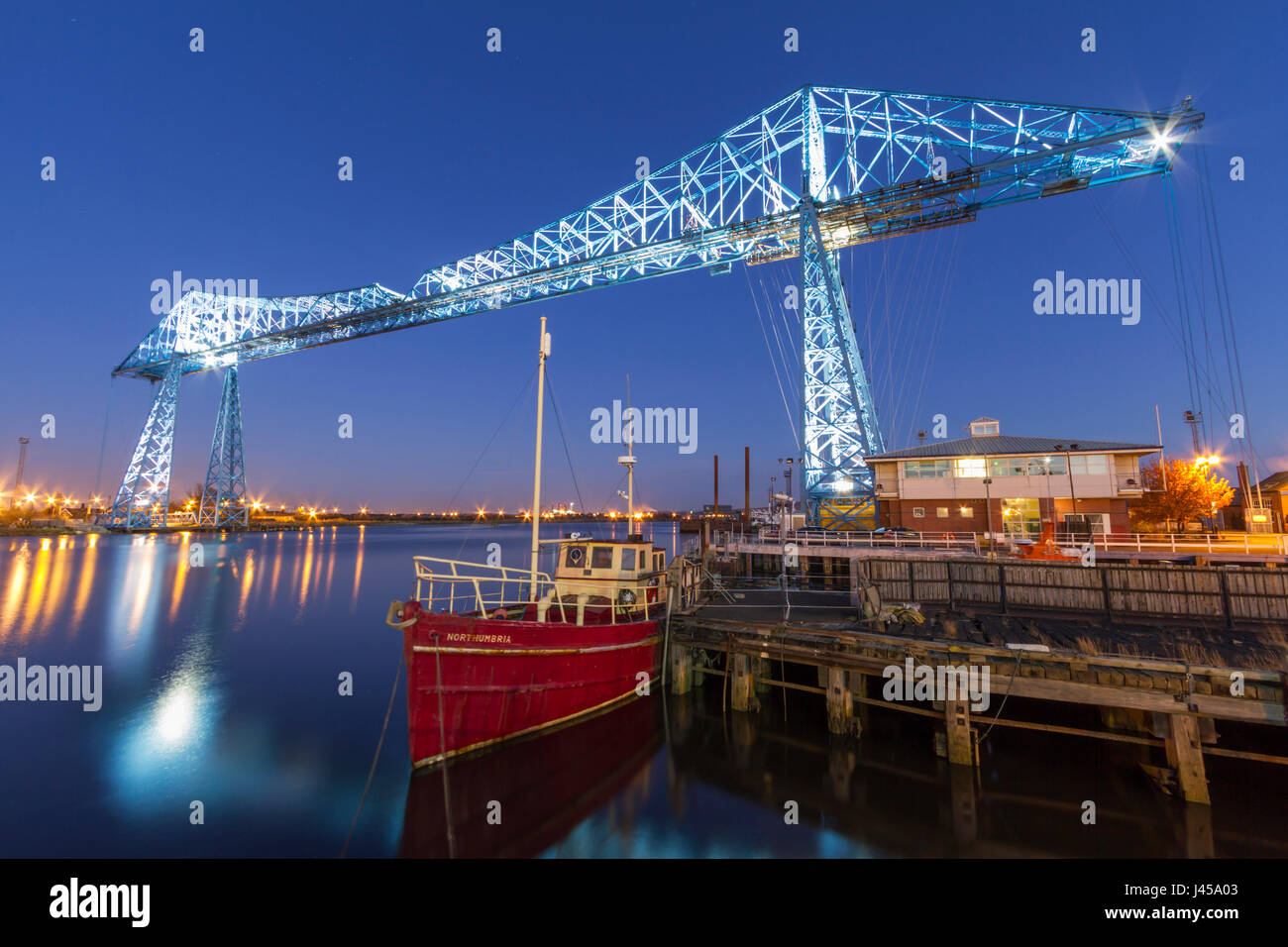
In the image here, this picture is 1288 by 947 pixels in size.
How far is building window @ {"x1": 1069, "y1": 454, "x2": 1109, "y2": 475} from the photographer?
23031 millimetres

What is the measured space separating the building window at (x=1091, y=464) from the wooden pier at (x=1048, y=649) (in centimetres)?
1169

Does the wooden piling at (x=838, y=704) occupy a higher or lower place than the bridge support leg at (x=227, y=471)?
lower

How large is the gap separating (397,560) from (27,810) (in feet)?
212

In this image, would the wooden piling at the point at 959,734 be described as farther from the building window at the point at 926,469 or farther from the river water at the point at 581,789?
the building window at the point at 926,469

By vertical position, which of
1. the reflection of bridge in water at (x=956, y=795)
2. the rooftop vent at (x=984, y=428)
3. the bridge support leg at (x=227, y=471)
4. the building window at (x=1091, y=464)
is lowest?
the reflection of bridge in water at (x=956, y=795)

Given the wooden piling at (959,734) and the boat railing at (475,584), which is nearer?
the boat railing at (475,584)

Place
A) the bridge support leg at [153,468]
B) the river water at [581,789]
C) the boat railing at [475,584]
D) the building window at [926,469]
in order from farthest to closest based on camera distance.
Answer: the bridge support leg at [153,468]
the building window at [926,469]
the boat railing at [475,584]
the river water at [581,789]

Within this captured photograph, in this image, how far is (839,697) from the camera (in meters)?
13.2

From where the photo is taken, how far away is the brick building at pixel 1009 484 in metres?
23.0

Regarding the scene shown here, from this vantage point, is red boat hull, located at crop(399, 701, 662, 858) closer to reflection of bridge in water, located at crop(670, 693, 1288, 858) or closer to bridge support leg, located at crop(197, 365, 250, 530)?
reflection of bridge in water, located at crop(670, 693, 1288, 858)

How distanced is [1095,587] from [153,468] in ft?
343

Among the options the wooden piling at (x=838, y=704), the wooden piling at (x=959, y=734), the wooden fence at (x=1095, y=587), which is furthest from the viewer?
the wooden piling at (x=838, y=704)

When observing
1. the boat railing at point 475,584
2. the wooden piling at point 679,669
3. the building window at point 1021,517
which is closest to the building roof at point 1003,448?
the building window at point 1021,517
